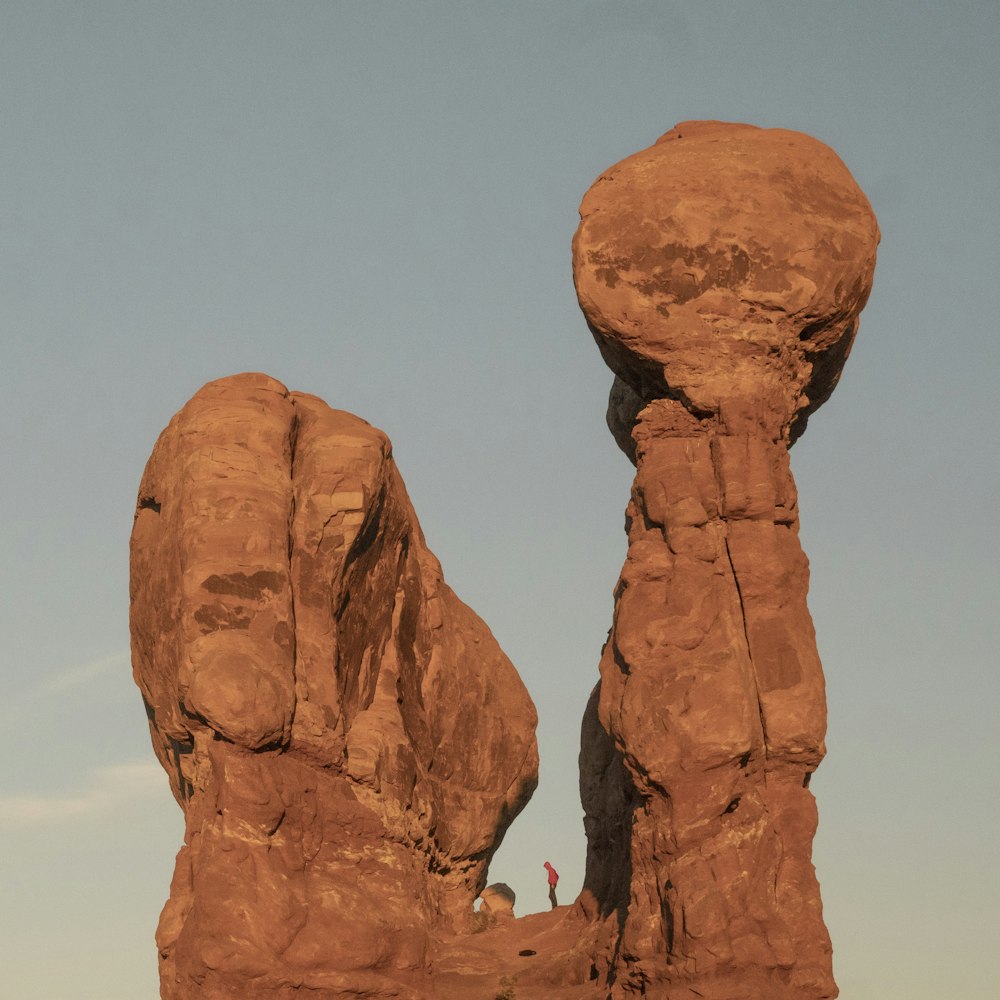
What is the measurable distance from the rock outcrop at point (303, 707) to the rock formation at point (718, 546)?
153 cm

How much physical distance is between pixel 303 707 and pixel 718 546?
10.5ft

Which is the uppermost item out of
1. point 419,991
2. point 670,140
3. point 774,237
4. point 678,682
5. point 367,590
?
point 670,140

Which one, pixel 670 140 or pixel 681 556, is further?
pixel 670 140

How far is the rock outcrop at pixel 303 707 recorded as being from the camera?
63.6ft

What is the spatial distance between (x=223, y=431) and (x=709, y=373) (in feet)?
11.8

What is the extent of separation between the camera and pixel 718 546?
793 inches

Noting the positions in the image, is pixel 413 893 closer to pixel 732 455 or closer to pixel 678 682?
pixel 678 682

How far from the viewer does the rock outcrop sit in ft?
63.6

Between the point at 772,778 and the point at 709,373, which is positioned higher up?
the point at 709,373

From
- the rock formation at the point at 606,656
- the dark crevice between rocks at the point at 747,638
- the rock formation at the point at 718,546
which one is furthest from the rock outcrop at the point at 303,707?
the dark crevice between rocks at the point at 747,638

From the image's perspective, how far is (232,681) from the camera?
1945 cm

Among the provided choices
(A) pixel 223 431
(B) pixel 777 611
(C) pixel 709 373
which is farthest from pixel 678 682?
(A) pixel 223 431

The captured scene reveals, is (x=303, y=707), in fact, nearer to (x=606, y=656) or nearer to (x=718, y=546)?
(x=606, y=656)

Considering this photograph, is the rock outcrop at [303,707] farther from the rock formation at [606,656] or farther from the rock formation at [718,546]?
the rock formation at [718,546]
